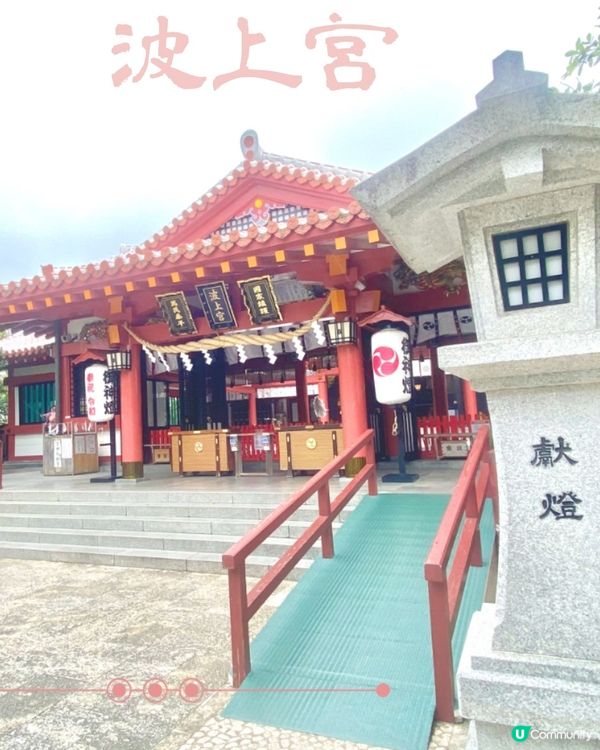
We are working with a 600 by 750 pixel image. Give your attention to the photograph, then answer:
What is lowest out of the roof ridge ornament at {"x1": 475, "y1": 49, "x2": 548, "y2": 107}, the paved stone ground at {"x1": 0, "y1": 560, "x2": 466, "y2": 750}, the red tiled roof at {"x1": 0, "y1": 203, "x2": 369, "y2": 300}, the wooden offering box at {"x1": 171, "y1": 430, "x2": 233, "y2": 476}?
the paved stone ground at {"x1": 0, "y1": 560, "x2": 466, "y2": 750}

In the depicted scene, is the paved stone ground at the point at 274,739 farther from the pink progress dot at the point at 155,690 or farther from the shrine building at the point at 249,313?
the shrine building at the point at 249,313

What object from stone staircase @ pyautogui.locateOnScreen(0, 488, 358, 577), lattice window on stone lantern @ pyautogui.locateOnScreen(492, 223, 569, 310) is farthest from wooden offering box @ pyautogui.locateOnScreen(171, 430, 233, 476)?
lattice window on stone lantern @ pyautogui.locateOnScreen(492, 223, 569, 310)

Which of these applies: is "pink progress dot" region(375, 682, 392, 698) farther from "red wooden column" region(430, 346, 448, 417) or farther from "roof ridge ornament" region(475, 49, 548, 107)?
"red wooden column" region(430, 346, 448, 417)

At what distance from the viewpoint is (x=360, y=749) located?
2.67m

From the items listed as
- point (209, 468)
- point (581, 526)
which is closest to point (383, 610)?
point (581, 526)

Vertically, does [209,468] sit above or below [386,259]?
below

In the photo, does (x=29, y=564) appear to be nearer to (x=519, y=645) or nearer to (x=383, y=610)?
(x=383, y=610)

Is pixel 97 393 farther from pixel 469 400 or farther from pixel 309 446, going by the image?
pixel 469 400

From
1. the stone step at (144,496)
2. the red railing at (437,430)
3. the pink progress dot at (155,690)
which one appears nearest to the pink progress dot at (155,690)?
the pink progress dot at (155,690)

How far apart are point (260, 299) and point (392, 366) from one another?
2.56 m

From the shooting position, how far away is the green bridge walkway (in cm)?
291

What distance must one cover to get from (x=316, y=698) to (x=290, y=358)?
1130 centimetres

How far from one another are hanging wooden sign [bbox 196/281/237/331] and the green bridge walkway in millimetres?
4910

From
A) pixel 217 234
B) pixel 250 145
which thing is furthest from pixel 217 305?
pixel 250 145
